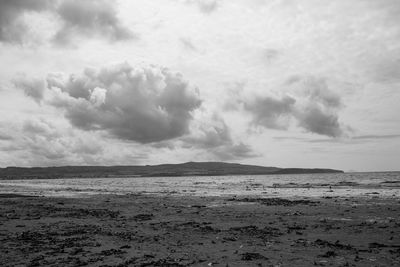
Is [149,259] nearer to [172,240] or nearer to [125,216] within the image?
[172,240]

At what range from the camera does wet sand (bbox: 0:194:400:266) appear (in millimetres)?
14250

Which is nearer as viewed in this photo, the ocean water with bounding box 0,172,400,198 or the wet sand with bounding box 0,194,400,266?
the wet sand with bounding box 0,194,400,266

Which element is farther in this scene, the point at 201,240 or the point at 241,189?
the point at 241,189

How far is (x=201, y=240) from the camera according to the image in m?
18.6

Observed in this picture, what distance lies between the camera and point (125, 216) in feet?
96.5

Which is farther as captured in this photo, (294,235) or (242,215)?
(242,215)

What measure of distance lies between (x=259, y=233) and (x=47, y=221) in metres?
15.6

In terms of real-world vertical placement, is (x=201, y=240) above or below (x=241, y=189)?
above

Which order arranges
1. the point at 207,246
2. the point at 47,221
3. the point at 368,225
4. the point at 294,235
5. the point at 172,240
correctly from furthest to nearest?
the point at 47,221
the point at 368,225
the point at 294,235
the point at 172,240
the point at 207,246

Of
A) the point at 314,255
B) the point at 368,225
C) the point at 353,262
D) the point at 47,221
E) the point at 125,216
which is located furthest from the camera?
the point at 125,216

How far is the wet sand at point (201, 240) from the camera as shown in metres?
14.2

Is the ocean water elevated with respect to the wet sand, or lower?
lower

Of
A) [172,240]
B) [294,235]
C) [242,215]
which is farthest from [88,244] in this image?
[242,215]

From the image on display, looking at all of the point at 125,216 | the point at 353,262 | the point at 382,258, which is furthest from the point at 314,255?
the point at 125,216
